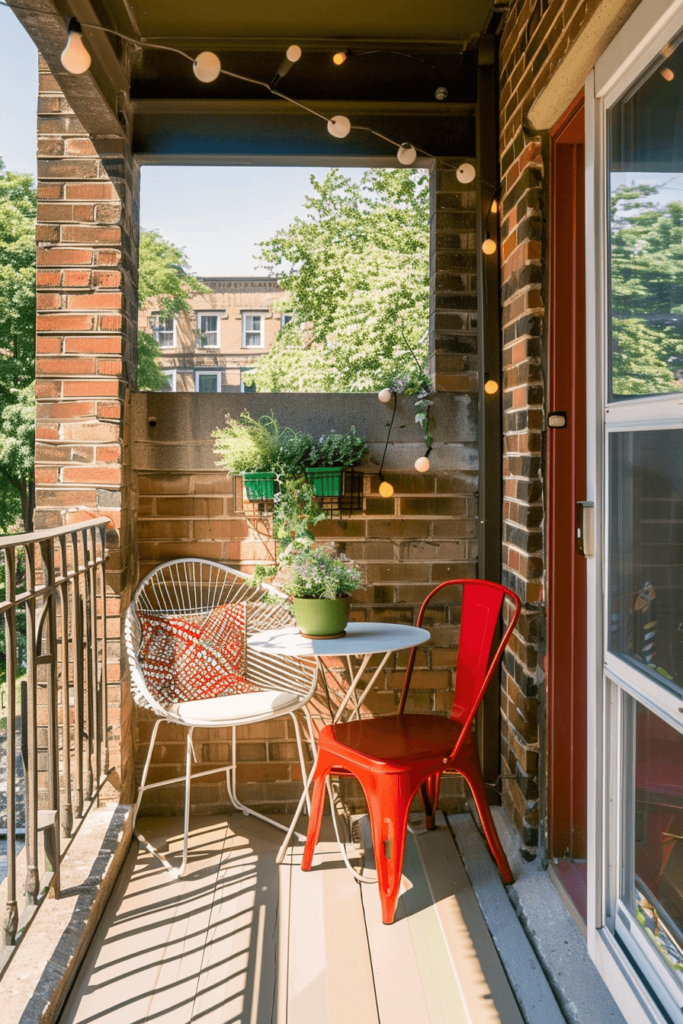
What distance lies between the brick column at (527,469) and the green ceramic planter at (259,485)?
81 cm

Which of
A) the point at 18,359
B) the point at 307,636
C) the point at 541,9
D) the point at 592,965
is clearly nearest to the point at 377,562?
the point at 307,636

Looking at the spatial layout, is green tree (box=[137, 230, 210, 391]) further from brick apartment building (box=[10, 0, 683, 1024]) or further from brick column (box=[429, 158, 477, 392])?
brick column (box=[429, 158, 477, 392])

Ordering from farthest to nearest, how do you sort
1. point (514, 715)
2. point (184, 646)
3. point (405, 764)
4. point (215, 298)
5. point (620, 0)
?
point (215, 298) → point (184, 646) → point (514, 715) → point (405, 764) → point (620, 0)

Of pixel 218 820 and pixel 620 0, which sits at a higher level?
pixel 620 0

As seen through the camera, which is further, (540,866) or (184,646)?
(184,646)

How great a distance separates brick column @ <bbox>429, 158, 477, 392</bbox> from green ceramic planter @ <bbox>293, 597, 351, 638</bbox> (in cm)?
91

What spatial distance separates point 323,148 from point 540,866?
2464mm

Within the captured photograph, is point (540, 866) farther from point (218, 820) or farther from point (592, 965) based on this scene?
point (218, 820)

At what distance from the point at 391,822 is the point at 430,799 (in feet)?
2.01

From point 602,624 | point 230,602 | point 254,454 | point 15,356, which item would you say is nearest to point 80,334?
point 254,454

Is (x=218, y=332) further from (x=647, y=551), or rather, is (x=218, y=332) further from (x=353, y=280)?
(x=647, y=551)

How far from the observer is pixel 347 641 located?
2344mm

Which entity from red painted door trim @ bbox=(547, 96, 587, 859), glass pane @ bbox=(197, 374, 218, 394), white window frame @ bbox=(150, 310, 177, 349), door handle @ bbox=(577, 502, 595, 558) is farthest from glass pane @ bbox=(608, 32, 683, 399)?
glass pane @ bbox=(197, 374, 218, 394)

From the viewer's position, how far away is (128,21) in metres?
2.54
